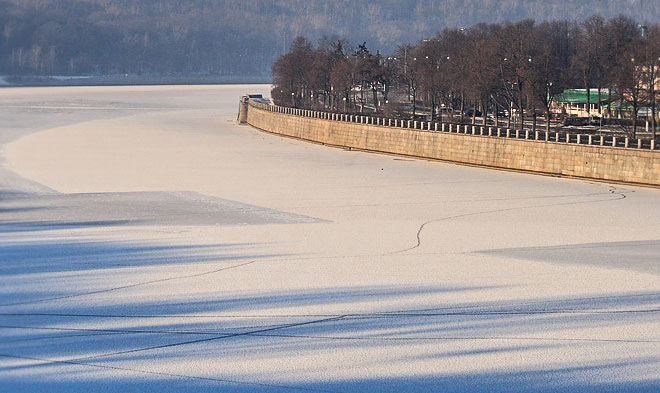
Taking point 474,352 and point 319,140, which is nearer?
point 474,352

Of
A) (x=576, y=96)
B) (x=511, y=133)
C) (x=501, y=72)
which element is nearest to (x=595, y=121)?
(x=501, y=72)

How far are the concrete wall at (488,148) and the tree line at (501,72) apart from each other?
5540 millimetres

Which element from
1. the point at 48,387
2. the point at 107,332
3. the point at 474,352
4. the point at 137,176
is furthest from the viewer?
the point at 137,176

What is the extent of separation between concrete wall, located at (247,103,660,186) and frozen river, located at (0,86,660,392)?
1.56m

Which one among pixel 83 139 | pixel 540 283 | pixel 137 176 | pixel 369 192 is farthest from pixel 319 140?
pixel 540 283

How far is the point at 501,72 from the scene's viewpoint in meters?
57.5

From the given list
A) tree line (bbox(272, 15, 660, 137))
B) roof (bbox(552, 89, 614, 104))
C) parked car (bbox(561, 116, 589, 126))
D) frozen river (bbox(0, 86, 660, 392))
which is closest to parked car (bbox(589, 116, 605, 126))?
parked car (bbox(561, 116, 589, 126))

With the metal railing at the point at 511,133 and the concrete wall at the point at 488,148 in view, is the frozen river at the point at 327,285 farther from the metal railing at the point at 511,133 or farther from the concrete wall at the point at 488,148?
the metal railing at the point at 511,133

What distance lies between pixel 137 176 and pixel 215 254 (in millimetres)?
18552

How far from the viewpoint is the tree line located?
5512 centimetres

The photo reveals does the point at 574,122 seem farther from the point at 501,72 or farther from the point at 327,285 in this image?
the point at 327,285

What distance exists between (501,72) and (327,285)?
41056 mm

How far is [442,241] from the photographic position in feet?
77.9

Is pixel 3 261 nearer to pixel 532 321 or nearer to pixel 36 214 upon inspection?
pixel 36 214
